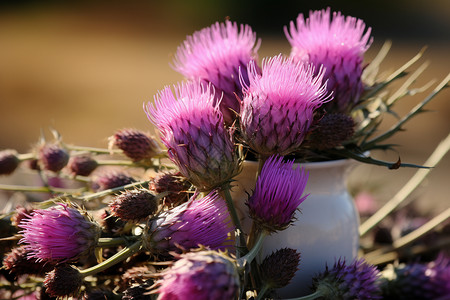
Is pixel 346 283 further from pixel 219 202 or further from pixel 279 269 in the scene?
pixel 219 202

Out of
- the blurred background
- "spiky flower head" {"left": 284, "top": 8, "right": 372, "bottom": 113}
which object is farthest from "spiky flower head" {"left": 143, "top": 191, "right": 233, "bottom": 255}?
the blurred background

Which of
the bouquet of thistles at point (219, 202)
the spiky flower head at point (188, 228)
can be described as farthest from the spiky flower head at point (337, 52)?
the spiky flower head at point (188, 228)

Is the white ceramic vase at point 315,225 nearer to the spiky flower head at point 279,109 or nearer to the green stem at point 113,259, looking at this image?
the spiky flower head at point 279,109

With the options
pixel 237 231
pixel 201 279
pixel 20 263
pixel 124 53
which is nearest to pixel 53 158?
pixel 20 263

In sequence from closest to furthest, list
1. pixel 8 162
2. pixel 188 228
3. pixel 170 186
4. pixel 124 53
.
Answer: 1. pixel 188 228
2. pixel 170 186
3. pixel 8 162
4. pixel 124 53

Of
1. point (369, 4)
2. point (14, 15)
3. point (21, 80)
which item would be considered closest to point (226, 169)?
point (21, 80)

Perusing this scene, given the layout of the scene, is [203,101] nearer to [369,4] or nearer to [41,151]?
[41,151]

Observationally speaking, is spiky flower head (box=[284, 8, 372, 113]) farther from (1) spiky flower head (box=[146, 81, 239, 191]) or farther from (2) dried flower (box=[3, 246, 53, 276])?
(2) dried flower (box=[3, 246, 53, 276])
